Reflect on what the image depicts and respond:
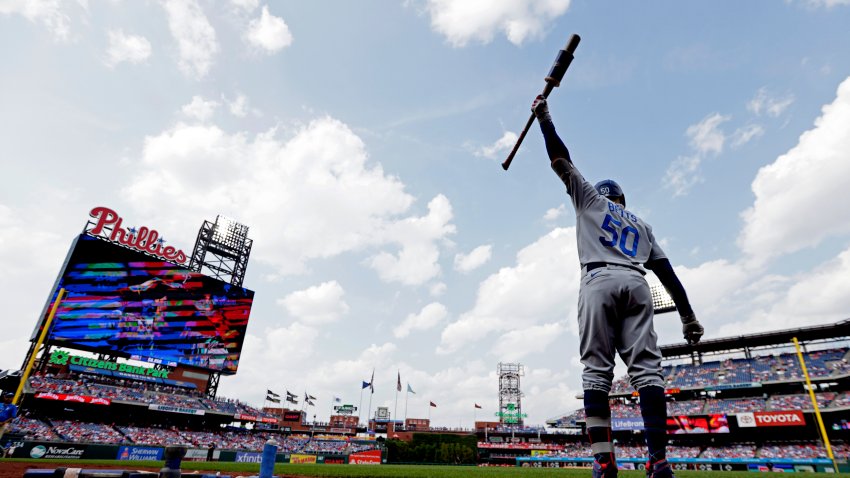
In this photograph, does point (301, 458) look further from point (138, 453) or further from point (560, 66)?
point (560, 66)

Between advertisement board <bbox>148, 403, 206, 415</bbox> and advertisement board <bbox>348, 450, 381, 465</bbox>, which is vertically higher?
advertisement board <bbox>148, 403, 206, 415</bbox>

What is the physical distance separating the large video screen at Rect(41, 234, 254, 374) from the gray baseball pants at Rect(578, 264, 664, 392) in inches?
1554

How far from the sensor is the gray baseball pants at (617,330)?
2775 mm

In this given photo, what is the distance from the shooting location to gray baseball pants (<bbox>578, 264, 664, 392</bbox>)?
2775 millimetres

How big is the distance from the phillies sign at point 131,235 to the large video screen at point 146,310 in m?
0.61

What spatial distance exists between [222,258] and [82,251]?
1364cm

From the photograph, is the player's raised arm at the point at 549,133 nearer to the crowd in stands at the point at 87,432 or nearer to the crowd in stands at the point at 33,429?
the crowd in stands at the point at 33,429

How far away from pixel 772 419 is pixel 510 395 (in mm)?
40559

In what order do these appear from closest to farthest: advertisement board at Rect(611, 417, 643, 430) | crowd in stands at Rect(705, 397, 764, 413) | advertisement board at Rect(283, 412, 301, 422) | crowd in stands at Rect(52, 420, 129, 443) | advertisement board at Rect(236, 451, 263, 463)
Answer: crowd in stands at Rect(52, 420, 129, 443)
advertisement board at Rect(236, 451, 263, 463)
crowd in stands at Rect(705, 397, 764, 413)
advertisement board at Rect(611, 417, 643, 430)
advertisement board at Rect(283, 412, 301, 422)

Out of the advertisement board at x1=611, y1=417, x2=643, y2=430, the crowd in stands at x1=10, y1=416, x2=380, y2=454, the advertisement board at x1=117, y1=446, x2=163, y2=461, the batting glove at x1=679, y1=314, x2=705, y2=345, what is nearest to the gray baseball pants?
the batting glove at x1=679, y1=314, x2=705, y2=345

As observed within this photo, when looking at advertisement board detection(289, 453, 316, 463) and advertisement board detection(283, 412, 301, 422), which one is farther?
advertisement board detection(283, 412, 301, 422)

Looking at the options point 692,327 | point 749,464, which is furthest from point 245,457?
point 749,464

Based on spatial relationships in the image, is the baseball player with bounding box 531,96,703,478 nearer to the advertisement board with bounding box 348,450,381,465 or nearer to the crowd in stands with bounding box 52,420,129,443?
the crowd in stands with bounding box 52,420,129,443

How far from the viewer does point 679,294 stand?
338 cm
